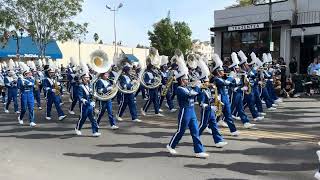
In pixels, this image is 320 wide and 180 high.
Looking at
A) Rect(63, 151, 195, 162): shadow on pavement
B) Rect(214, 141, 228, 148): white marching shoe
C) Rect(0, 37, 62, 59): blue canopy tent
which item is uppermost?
Rect(0, 37, 62, 59): blue canopy tent

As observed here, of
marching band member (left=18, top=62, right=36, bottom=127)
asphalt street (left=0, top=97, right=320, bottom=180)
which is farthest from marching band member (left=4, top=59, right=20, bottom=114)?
asphalt street (left=0, top=97, right=320, bottom=180)

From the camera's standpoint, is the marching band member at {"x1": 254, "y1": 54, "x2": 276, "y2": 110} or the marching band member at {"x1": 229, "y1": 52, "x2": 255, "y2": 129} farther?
the marching band member at {"x1": 254, "y1": 54, "x2": 276, "y2": 110}

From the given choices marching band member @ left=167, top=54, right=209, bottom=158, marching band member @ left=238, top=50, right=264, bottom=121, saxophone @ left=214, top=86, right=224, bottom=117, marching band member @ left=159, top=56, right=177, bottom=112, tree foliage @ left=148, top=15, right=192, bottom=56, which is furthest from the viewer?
tree foliage @ left=148, top=15, right=192, bottom=56

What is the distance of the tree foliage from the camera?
55031mm

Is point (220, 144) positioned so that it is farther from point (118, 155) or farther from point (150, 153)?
point (118, 155)

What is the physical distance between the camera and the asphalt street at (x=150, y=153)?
8.45 metres

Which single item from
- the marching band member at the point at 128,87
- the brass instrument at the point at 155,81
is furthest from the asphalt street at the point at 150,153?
the brass instrument at the point at 155,81

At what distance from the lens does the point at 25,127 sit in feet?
48.1

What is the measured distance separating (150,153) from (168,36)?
1791 inches

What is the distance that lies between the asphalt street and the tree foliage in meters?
40.4

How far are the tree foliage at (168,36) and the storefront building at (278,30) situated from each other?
2290 cm

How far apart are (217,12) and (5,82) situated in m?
17.4

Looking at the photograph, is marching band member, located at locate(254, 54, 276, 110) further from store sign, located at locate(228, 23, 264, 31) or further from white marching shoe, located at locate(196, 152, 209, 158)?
store sign, located at locate(228, 23, 264, 31)

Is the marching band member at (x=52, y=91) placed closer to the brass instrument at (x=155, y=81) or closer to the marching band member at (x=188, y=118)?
the brass instrument at (x=155, y=81)
